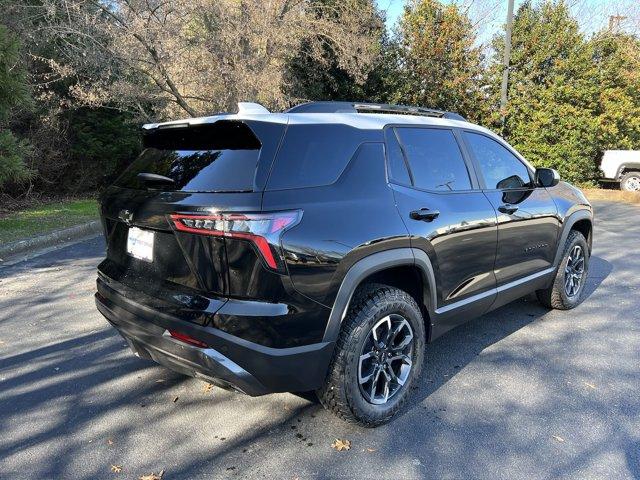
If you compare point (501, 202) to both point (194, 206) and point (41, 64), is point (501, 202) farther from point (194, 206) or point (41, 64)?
point (41, 64)

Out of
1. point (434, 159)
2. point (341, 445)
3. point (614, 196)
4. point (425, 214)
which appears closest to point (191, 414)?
point (341, 445)

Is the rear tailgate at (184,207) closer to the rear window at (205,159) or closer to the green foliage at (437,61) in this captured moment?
the rear window at (205,159)

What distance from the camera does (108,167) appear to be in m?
13.9

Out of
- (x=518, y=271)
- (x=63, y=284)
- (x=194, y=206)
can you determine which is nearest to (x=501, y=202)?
(x=518, y=271)

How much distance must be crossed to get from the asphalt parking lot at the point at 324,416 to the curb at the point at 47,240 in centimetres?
275

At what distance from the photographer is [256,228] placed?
2.39 m

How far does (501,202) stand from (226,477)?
280 centimetres

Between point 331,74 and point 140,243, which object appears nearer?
point 140,243

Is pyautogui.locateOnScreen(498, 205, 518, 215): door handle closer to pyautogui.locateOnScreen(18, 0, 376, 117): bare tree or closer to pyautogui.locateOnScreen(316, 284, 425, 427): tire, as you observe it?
pyautogui.locateOnScreen(316, 284, 425, 427): tire

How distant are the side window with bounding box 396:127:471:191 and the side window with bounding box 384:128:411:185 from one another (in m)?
0.07

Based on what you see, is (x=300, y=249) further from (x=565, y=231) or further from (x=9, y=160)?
(x=9, y=160)

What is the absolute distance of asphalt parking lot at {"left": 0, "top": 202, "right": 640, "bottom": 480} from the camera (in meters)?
2.63

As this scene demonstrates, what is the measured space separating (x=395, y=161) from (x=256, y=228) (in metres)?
1.20

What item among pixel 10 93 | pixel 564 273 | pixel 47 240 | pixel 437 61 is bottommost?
pixel 47 240
